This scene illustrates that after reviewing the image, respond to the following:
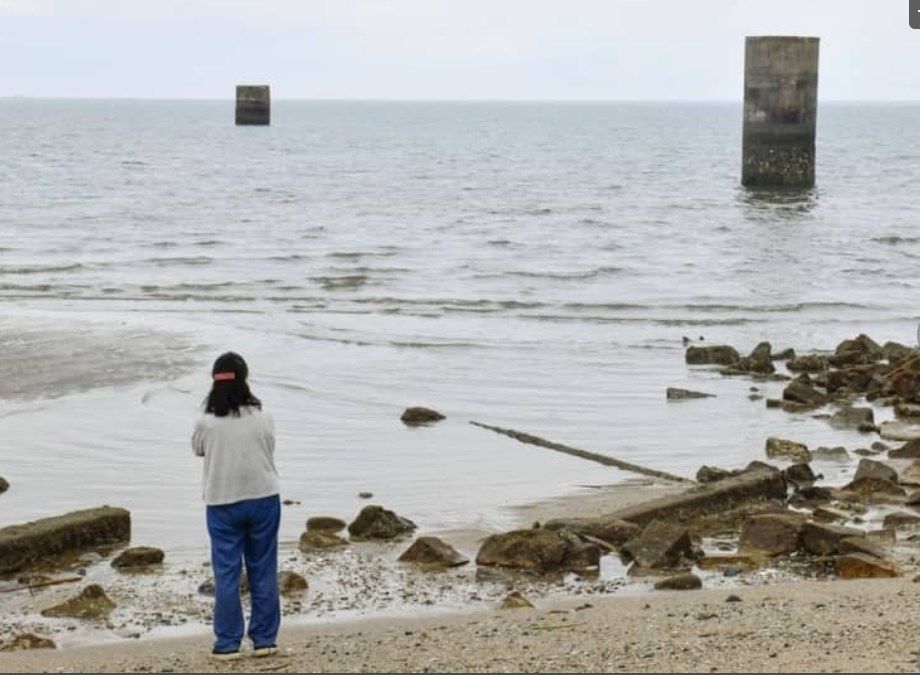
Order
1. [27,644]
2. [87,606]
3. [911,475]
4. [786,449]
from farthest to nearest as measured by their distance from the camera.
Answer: [786,449] → [911,475] → [87,606] → [27,644]

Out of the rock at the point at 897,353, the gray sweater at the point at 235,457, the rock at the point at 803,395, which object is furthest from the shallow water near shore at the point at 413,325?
the gray sweater at the point at 235,457

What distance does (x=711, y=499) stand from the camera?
11.0 meters

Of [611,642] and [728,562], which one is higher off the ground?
[611,642]

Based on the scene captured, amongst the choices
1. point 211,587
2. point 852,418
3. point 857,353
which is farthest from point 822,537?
point 857,353

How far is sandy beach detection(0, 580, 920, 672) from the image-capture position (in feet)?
23.3

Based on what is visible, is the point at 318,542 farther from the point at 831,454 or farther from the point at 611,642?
the point at 831,454

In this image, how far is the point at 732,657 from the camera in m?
7.11

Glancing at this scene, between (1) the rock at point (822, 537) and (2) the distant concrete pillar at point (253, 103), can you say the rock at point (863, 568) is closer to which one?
(1) the rock at point (822, 537)

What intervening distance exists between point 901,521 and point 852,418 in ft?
12.7

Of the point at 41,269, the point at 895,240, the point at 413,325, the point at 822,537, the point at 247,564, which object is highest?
the point at 247,564

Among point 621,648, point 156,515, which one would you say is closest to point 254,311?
point 156,515

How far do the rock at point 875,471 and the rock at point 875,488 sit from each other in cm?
8

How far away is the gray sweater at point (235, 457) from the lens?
7414mm

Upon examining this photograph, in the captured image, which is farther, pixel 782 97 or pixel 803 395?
pixel 782 97
